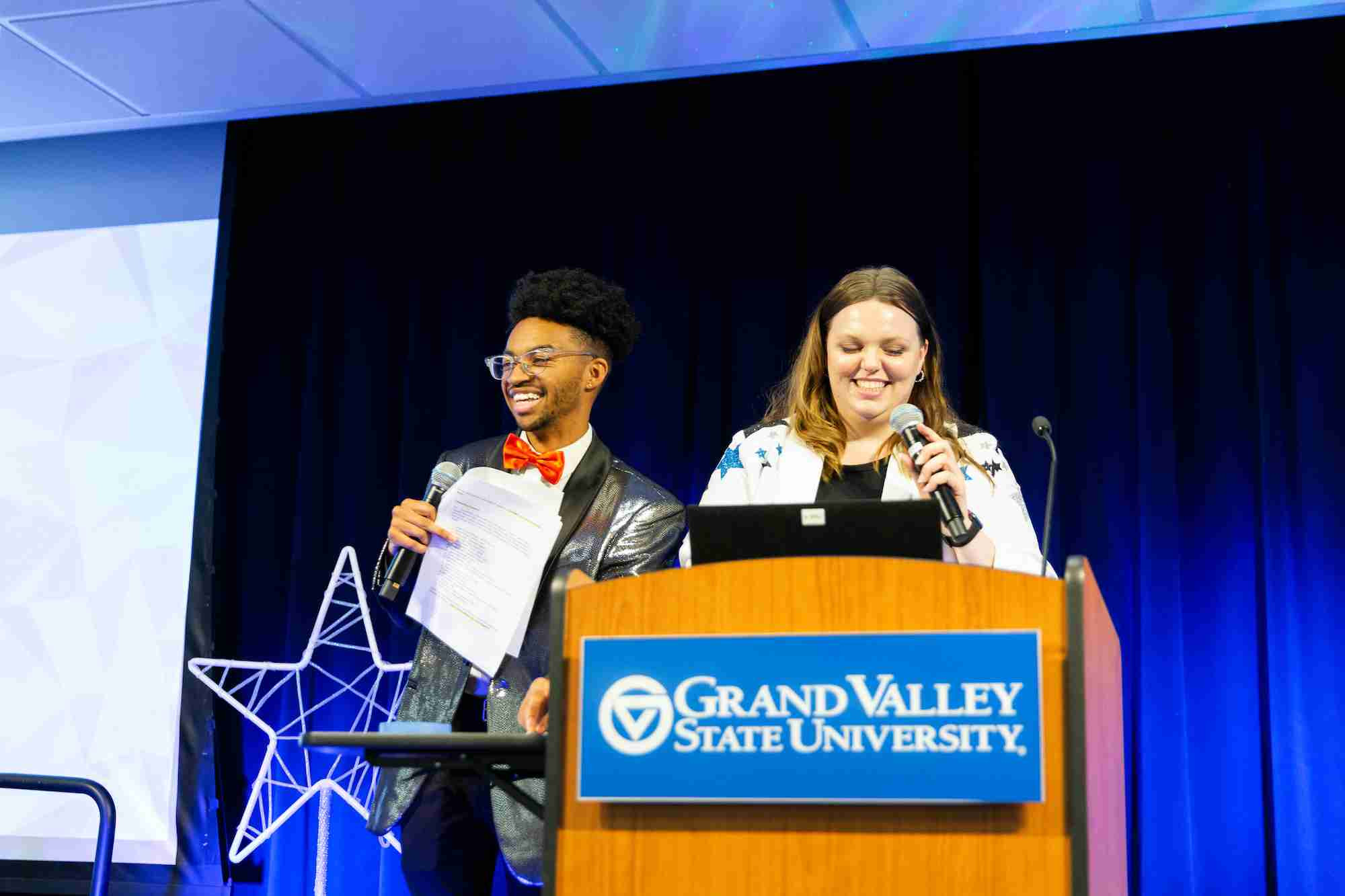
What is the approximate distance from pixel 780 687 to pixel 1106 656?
0.53 meters

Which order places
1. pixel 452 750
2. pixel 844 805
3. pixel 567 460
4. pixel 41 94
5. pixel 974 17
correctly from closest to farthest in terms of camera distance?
pixel 844 805 < pixel 452 750 < pixel 567 460 < pixel 974 17 < pixel 41 94

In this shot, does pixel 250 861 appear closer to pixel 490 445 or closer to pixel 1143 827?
pixel 490 445

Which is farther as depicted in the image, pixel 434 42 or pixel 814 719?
pixel 434 42

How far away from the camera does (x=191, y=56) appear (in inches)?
184

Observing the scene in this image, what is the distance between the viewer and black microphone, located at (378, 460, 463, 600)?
7.92 ft

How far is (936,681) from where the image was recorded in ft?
4.89

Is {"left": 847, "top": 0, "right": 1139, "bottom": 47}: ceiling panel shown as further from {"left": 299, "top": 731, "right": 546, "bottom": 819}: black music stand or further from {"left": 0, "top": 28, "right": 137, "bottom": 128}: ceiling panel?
{"left": 299, "top": 731, "right": 546, "bottom": 819}: black music stand

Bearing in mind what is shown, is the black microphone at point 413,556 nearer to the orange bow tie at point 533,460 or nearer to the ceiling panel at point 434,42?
the orange bow tie at point 533,460

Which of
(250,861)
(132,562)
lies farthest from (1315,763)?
(132,562)

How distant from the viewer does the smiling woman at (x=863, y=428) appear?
2.50m

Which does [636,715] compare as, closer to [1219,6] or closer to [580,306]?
[580,306]

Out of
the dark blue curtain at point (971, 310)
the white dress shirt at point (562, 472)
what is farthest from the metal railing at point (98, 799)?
the dark blue curtain at point (971, 310)

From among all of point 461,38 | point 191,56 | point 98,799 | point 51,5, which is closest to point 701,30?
point 461,38

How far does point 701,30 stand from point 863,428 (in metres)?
2.20
